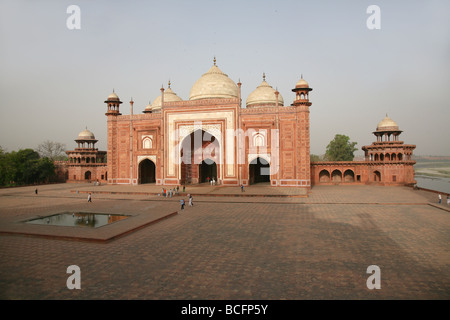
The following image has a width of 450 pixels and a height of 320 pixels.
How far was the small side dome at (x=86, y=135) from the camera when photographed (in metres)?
34.5

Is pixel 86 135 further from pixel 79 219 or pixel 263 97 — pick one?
pixel 79 219

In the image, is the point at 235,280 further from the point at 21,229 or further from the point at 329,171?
the point at 329,171

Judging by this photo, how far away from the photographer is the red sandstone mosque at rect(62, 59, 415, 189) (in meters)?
23.8

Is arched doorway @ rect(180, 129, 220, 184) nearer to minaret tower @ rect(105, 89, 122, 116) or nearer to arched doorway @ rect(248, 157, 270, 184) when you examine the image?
arched doorway @ rect(248, 157, 270, 184)

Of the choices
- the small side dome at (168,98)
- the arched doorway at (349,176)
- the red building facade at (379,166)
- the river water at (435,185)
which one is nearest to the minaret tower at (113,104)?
the small side dome at (168,98)

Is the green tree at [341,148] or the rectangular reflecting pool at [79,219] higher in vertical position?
the green tree at [341,148]

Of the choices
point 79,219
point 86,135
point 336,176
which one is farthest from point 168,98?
point 79,219

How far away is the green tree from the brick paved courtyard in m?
30.1

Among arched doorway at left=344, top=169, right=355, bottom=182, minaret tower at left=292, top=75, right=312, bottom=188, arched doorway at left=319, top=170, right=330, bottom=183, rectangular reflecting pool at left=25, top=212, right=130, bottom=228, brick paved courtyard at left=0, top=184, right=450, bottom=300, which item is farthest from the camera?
arched doorway at left=319, top=170, right=330, bottom=183

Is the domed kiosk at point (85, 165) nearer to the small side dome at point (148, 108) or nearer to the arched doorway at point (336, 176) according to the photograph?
the small side dome at point (148, 108)

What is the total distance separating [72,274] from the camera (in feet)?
19.0

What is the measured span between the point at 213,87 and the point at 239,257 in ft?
75.0

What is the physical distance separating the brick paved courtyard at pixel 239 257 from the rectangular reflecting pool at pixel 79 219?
0.82 meters

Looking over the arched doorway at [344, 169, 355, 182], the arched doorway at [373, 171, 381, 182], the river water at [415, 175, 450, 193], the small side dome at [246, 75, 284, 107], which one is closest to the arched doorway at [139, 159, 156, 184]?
the small side dome at [246, 75, 284, 107]
